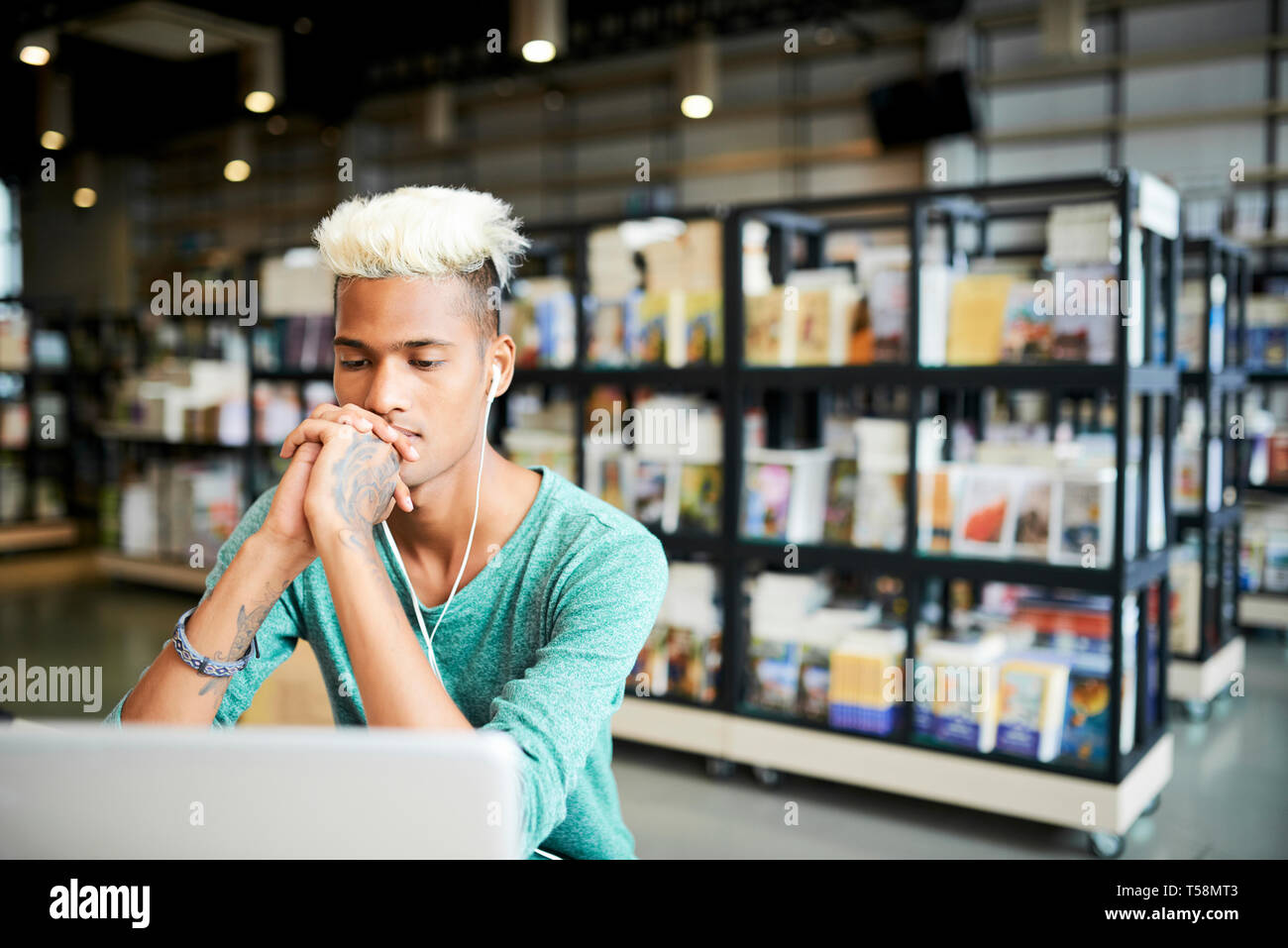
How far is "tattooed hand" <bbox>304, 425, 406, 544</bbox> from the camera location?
1181mm

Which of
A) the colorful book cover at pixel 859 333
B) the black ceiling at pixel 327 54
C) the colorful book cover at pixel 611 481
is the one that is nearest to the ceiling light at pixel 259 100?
the black ceiling at pixel 327 54

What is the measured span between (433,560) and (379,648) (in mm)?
350

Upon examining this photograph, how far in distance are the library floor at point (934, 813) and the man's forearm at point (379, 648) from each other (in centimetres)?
210

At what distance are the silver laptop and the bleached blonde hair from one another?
2.48ft

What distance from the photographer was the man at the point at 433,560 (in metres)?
1.16

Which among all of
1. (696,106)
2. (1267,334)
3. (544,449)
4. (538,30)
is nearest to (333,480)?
(544,449)

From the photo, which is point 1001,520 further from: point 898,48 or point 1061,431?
point 898,48

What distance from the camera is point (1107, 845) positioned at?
3.08 meters

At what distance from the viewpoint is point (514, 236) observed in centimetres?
140

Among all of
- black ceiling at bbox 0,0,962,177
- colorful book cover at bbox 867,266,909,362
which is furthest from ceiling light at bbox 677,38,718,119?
colorful book cover at bbox 867,266,909,362

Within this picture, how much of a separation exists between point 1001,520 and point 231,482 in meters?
5.24

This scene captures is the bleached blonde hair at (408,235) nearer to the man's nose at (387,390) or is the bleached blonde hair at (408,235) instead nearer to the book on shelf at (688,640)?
the man's nose at (387,390)

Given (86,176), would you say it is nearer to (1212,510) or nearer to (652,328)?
(652,328)

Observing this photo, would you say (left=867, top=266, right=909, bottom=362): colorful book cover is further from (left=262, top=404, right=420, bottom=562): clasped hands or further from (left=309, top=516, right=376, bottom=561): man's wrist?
(left=309, top=516, right=376, bottom=561): man's wrist
